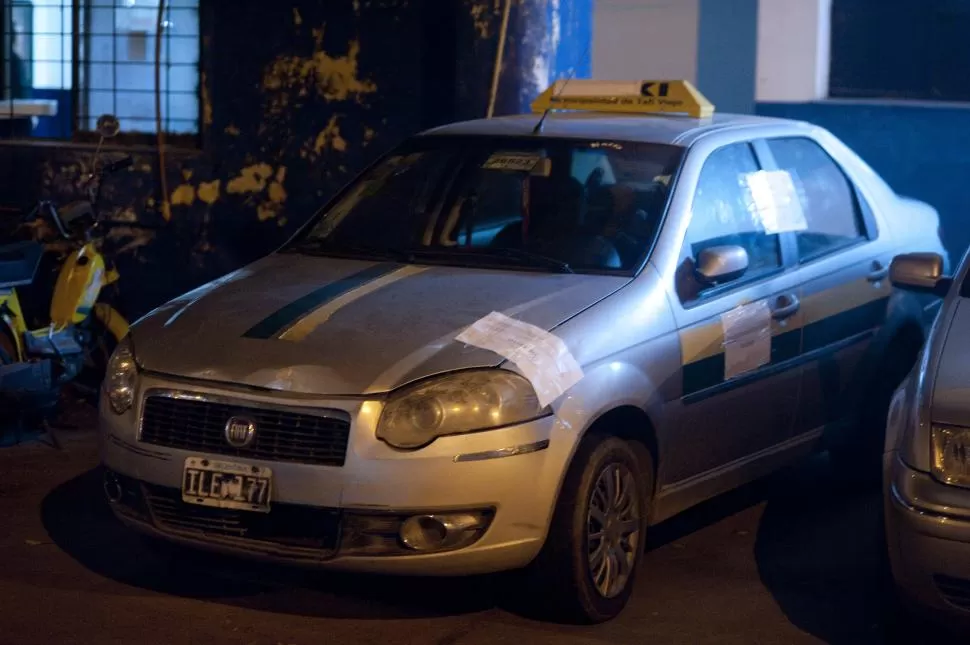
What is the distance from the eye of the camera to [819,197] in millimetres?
6223

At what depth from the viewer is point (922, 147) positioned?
9.18m

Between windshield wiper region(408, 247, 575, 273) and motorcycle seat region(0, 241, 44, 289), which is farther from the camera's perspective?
motorcycle seat region(0, 241, 44, 289)

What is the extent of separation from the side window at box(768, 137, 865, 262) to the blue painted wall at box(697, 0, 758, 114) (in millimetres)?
3334

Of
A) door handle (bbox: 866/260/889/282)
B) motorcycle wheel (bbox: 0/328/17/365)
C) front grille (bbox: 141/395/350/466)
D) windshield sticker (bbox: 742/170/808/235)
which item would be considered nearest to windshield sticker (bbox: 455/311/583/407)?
front grille (bbox: 141/395/350/466)

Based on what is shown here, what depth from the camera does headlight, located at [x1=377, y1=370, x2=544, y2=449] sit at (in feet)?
14.4

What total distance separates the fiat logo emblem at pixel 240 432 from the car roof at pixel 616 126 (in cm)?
191

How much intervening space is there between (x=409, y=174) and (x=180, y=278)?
365 cm

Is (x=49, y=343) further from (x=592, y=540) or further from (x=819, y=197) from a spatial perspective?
(x=819, y=197)

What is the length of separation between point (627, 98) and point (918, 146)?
349cm

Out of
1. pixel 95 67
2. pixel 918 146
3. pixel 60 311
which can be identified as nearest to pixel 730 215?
pixel 60 311

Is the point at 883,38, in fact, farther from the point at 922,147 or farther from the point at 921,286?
the point at 921,286

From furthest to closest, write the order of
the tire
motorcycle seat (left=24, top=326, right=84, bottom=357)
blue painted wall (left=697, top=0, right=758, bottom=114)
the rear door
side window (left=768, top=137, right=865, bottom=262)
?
blue painted wall (left=697, top=0, right=758, bottom=114), motorcycle seat (left=24, top=326, right=84, bottom=357), side window (left=768, top=137, right=865, bottom=262), the rear door, the tire

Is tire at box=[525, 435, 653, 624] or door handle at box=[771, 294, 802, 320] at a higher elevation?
door handle at box=[771, 294, 802, 320]

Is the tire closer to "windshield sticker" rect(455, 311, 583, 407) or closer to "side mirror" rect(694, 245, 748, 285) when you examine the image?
"windshield sticker" rect(455, 311, 583, 407)
